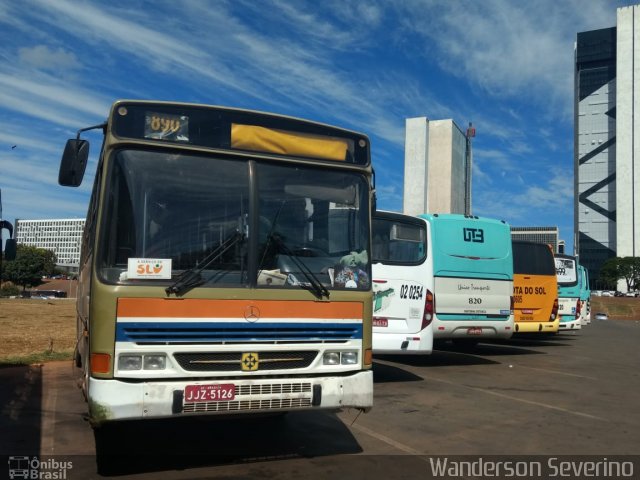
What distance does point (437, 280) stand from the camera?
1190 cm

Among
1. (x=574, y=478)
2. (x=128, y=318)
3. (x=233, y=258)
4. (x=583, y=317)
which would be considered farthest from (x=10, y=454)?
(x=583, y=317)

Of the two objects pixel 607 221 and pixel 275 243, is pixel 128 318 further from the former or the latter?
pixel 607 221

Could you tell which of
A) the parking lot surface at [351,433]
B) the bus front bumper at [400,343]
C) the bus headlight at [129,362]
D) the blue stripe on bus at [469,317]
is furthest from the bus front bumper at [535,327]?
the bus headlight at [129,362]

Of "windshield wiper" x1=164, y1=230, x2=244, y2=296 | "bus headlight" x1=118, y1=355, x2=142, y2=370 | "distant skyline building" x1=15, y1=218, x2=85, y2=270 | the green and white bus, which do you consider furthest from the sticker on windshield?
"distant skyline building" x1=15, y1=218, x2=85, y2=270

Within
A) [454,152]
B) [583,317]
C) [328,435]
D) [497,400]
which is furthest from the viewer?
[454,152]

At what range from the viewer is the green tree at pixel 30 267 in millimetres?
91438

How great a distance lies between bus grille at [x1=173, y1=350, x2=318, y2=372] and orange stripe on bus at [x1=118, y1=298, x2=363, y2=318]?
308 mm

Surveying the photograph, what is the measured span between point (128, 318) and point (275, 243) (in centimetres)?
137

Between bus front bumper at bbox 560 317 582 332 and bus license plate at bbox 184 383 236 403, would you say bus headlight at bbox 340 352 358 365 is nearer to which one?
bus license plate at bbox 184 383 236 403

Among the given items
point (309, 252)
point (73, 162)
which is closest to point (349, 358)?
point (309, 252)

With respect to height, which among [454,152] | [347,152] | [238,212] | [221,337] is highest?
[454,152]

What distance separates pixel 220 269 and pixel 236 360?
76 cm

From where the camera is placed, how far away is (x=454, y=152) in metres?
57.9

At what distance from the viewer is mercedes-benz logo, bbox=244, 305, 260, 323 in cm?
495
